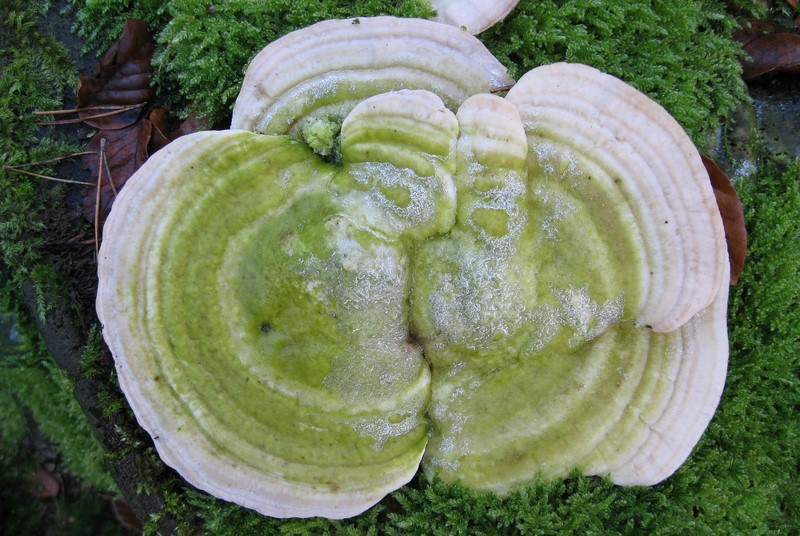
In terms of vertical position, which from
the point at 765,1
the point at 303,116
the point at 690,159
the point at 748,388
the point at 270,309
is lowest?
the point at 748,388

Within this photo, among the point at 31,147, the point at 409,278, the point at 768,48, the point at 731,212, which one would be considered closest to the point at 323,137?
the point at 409,278

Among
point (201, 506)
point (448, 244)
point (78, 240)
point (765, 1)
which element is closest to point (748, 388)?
point (448, 244)

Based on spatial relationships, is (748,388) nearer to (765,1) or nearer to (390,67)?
(765,1)

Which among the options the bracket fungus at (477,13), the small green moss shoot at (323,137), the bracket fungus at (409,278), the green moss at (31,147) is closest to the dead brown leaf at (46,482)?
the green moss at (31,147)

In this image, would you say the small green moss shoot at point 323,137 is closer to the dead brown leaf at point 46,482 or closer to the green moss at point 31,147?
the green moss at point 31,147

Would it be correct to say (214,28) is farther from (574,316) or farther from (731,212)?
(731,212)
